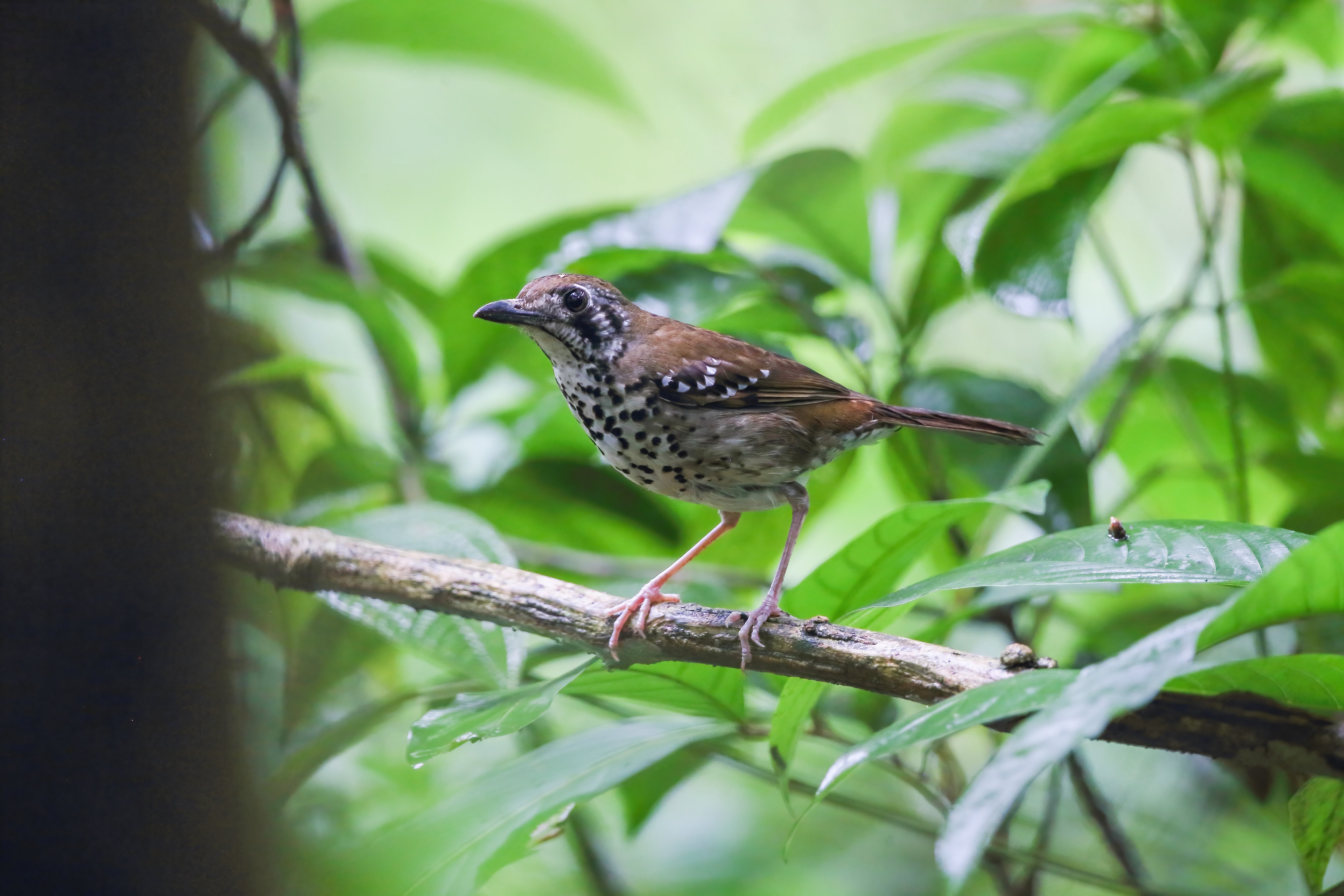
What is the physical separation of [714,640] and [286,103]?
2.31 m

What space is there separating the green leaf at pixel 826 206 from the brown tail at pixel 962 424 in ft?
2.51

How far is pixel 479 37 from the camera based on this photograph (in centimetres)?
328

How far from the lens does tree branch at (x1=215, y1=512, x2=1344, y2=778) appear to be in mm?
1313

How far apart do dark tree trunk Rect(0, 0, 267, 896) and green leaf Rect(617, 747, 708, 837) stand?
1.14 metres

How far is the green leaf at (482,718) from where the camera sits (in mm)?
1545

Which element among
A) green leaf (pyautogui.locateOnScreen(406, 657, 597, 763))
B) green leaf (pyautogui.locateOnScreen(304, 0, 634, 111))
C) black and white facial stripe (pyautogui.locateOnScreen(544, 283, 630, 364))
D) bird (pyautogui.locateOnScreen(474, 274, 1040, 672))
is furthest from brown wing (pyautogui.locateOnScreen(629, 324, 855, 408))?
green leaf (pyautogui.locateOnScreen(304, 0, 634, 111))

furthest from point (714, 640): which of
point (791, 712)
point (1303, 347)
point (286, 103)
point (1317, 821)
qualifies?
point (1303, 347)

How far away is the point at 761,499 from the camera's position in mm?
2387

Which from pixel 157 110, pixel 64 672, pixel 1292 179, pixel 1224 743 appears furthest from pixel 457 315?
pixel 1292 179

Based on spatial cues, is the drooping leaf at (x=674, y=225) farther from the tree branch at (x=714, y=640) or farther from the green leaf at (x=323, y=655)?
the green leaf at (x=323, y=655)

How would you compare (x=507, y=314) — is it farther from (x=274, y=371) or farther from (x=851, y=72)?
(x=851, y=72)

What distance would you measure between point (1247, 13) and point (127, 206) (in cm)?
315

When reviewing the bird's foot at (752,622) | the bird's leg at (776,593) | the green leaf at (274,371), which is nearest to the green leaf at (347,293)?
the green leaf at (274,371)

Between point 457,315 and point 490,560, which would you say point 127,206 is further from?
point 457,315
